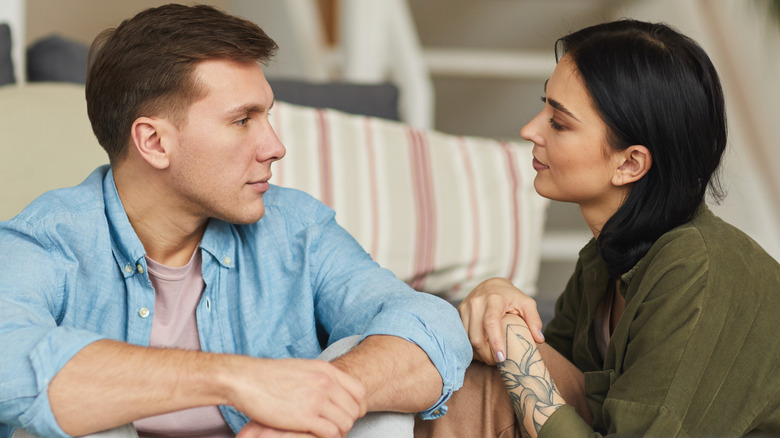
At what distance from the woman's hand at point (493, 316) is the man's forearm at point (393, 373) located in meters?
0.12

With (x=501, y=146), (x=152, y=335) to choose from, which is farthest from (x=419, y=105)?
(x=152, y=335)

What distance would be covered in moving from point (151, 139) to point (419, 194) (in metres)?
0.80

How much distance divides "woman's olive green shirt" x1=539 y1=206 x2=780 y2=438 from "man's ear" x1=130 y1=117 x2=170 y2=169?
2.29 ft

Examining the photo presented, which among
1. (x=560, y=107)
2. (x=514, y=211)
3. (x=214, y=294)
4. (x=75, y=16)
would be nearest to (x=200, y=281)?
(x=214, y=294)

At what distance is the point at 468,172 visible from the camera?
6.46ft

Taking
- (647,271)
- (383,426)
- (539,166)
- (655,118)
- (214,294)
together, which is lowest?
(383,426)

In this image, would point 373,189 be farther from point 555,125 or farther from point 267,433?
point 267,433

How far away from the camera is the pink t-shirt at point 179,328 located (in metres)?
1.22

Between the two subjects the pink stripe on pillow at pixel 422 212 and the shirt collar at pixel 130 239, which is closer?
the shirt collar at pixel 130 239

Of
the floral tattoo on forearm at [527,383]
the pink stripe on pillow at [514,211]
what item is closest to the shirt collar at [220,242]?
the floral tattoo on forearm at [527,383]

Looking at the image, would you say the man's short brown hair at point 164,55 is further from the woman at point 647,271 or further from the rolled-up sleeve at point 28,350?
the woman at point 647,271

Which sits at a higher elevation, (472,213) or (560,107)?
(560,107)

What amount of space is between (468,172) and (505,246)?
0.21m

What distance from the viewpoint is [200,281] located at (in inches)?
50.6
